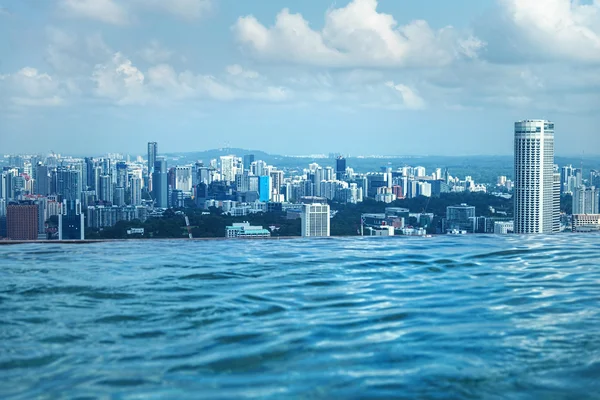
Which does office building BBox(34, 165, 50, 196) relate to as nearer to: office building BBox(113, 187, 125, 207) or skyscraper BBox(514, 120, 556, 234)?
office building BBox(113, 187, 125, 207)

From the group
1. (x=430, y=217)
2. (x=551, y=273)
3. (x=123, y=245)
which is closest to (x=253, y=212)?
(x=430, y=217)

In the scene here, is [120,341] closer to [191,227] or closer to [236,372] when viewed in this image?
[236,372]

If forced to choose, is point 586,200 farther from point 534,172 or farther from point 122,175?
point 122,175

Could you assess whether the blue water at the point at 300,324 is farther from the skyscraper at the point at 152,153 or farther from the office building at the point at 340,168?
the skyscraper at the point at 152,153

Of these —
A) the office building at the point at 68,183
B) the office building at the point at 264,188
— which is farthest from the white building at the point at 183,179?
the office building at the point at 68,183

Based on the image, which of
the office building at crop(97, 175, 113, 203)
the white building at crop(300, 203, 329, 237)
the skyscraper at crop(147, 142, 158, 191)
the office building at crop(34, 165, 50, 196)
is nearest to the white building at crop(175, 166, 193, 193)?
the skyscraper at crop(147, 142, 158, 191)

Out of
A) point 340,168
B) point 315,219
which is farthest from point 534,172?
point 340,168
